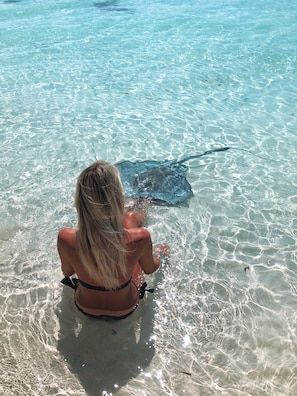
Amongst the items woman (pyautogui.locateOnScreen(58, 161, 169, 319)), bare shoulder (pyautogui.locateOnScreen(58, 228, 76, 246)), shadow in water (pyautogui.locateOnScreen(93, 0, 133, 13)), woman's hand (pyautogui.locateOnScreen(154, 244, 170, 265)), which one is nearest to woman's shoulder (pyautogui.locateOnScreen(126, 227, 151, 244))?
woman (pyautogui.locateOnScreen(58, 161, 169, 319))

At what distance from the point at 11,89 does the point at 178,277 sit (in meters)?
6.45

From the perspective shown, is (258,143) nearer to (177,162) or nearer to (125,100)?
(177,162)

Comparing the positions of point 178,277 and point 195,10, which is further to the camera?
point 195,10

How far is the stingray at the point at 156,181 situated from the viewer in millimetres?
4680

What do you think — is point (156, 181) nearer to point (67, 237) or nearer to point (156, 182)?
point (156, 182)

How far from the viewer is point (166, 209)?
452cm

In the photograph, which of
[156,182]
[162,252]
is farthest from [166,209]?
[162,252]

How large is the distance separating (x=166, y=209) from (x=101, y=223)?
2.22 m

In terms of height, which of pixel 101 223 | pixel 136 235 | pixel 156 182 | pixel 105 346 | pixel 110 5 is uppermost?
pixel 110 5

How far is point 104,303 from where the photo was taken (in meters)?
2.80

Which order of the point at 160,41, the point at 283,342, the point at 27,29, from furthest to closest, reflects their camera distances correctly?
the point at 27,29 → the point at 160,41 → the point at 283,342

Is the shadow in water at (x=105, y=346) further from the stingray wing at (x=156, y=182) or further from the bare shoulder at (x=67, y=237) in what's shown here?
the stingray wing at (x=156, y=182)

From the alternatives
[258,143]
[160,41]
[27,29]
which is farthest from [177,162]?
[27,29]

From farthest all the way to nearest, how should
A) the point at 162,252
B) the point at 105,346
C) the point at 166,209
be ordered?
the point at 166,209
the point at 162,252
the point at 105,346
